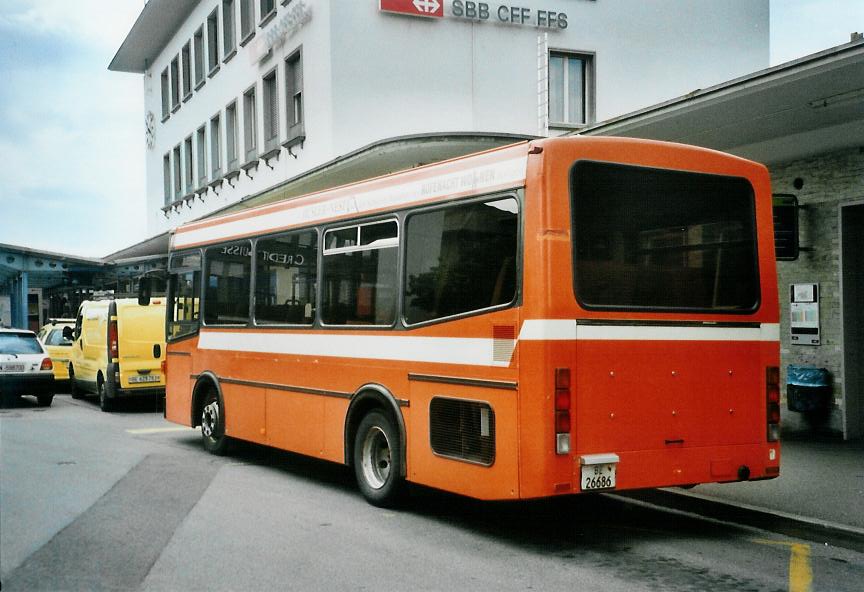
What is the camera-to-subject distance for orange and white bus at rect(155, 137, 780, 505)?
23.4 ft

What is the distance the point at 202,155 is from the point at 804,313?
86.4ft

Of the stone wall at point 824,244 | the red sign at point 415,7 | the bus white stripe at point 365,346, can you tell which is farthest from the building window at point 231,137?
the stone wall at point 824,244

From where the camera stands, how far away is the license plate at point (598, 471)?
7105mm

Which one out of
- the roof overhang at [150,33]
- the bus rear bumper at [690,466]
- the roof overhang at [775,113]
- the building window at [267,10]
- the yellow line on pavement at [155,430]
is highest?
the roof overhang at [150,33]

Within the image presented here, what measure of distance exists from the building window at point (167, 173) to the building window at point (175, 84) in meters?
2.17

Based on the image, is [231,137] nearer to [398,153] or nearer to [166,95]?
[166,95]

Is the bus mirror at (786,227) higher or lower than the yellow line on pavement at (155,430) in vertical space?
higher

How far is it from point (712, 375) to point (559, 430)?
1.51 metres

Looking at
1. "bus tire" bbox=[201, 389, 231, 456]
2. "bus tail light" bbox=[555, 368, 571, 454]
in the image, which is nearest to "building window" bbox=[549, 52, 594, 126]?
"bus tire" bbox=[201, 389, 231, 456]

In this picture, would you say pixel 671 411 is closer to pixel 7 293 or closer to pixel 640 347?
pixel 640 347

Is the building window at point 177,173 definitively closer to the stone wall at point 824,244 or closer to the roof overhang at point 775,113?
the roof overhang at point 775,113

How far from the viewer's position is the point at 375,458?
9211 mm

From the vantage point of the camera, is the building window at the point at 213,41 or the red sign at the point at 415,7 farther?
the building window at the point at 213,41

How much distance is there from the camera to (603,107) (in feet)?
84.3
